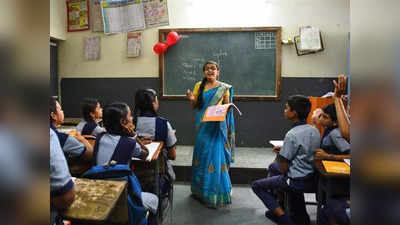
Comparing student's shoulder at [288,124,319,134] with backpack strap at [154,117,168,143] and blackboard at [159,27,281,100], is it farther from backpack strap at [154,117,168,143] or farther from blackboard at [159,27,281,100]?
blackboard at [159,27,281,100]

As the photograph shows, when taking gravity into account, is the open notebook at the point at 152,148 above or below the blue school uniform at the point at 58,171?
below

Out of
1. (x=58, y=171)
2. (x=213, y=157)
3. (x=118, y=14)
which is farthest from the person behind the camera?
(x=118, y=14)

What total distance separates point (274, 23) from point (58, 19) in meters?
2.90

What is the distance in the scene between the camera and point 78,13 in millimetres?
4387

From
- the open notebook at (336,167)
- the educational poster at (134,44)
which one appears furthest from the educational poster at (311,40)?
the open notebook at (336,167)

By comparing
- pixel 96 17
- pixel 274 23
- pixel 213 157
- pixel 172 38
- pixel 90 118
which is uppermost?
pixel 96 17

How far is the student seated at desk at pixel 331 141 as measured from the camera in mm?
1935

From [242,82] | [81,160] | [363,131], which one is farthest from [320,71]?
[363,131]

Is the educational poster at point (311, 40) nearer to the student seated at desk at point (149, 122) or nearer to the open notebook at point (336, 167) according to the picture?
the student seated at desk at point (149, 122)

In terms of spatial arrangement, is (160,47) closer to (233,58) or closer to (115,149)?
(233,58)

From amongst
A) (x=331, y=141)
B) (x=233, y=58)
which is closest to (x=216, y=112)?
(x=331, y=141)

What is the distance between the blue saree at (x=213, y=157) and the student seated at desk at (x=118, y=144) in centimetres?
95

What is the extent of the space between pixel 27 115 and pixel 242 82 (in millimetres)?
4052

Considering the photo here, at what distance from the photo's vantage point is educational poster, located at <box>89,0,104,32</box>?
4.36m
